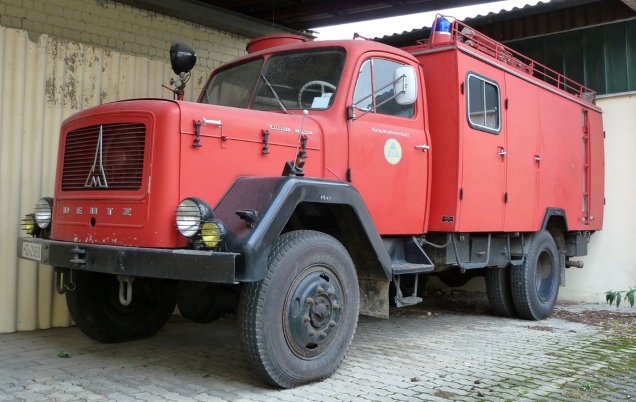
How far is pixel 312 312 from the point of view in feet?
13.9

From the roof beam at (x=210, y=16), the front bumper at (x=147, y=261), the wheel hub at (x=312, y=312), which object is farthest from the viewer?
the roof beam at (x=210, y=16)

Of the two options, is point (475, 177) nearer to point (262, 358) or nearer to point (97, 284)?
point (262, 358)

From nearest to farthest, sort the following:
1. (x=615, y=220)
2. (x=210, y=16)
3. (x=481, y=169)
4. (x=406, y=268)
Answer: (x=406, y=268) < (x=481, y=169) < (x=210, y=16) < (x=615, y=220)

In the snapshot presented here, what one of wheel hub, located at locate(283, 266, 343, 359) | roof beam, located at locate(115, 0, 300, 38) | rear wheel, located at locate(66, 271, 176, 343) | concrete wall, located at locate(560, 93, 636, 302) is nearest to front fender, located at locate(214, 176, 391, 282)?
wheel hub, located at locate(283, 266, 343, 359)

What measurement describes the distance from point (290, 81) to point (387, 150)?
1025mm

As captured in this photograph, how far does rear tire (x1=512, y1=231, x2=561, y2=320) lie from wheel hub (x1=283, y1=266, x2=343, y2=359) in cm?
356

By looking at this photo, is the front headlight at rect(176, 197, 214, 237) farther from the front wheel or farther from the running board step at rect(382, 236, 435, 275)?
the running board step at rect(382, 236, 435, 275)

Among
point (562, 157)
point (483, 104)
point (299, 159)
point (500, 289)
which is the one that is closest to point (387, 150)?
point (299, 159)

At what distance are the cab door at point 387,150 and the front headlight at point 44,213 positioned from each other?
2.42 m

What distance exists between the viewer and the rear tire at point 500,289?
7.41 m

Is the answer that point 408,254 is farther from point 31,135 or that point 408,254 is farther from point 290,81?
point 31,135

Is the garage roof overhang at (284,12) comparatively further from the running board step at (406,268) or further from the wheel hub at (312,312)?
the wheel hub at (312,312)

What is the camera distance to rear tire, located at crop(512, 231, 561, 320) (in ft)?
23.7

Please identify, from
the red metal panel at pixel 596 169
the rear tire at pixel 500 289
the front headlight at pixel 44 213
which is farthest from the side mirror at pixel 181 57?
the red metal panel at pixel 596 169
